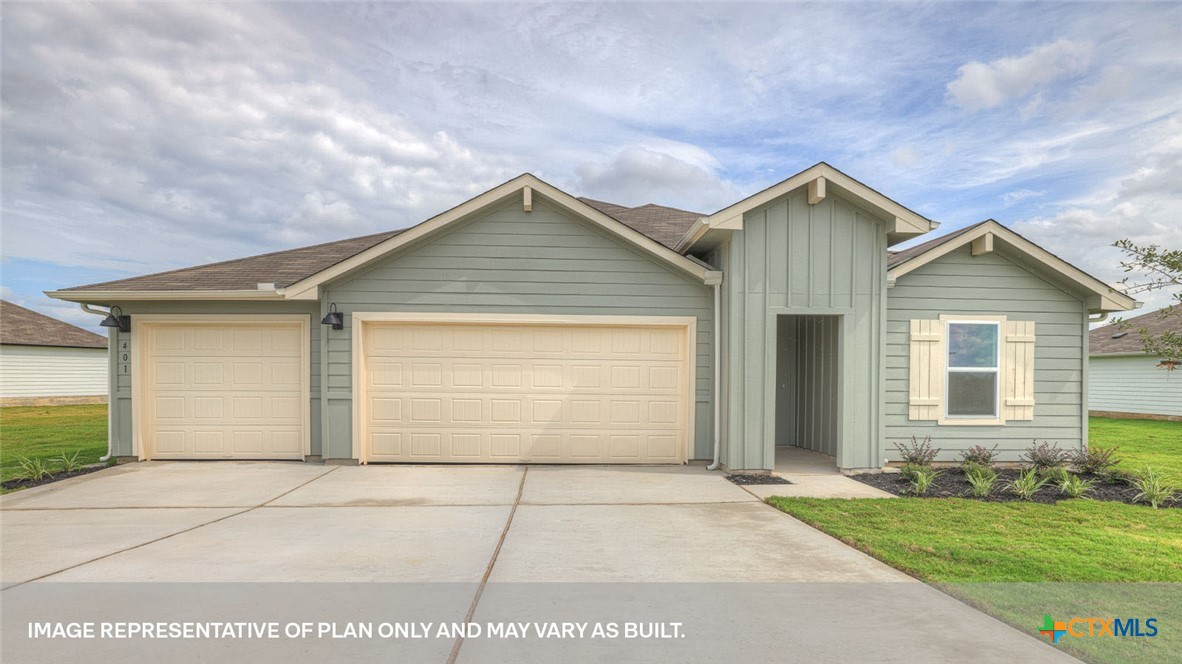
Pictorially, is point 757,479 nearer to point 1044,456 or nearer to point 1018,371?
point 1044,456

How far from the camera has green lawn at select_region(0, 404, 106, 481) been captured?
9797mm

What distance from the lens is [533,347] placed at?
9055 mm

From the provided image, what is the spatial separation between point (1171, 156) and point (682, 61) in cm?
816

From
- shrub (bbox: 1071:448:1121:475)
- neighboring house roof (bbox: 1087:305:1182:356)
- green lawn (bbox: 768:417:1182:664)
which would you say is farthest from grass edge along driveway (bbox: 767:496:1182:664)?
neighboring house roof (bbox: 1087:305:1182:356)

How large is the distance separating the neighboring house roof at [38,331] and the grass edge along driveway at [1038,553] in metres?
27.9

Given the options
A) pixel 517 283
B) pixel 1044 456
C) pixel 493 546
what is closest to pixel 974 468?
pixel 1044 456

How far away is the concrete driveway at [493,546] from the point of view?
11.2 feet

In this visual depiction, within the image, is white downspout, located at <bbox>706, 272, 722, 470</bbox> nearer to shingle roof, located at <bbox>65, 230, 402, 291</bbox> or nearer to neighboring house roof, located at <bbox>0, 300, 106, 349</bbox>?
shingle roof, located at <bbox>65, 230, 402, 291</bbox>

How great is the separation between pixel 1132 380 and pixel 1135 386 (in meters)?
0.22

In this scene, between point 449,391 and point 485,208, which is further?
point 449,391

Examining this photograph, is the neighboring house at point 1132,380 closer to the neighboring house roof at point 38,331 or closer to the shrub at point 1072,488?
the shrub at point 1072,488

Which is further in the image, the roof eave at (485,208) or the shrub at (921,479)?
the roof eave at (485,208)

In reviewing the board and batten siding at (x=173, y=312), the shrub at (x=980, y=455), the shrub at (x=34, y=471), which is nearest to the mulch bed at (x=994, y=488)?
the shrub at (x=980, y=455)

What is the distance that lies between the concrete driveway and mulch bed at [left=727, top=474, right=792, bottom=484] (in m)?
0.40
